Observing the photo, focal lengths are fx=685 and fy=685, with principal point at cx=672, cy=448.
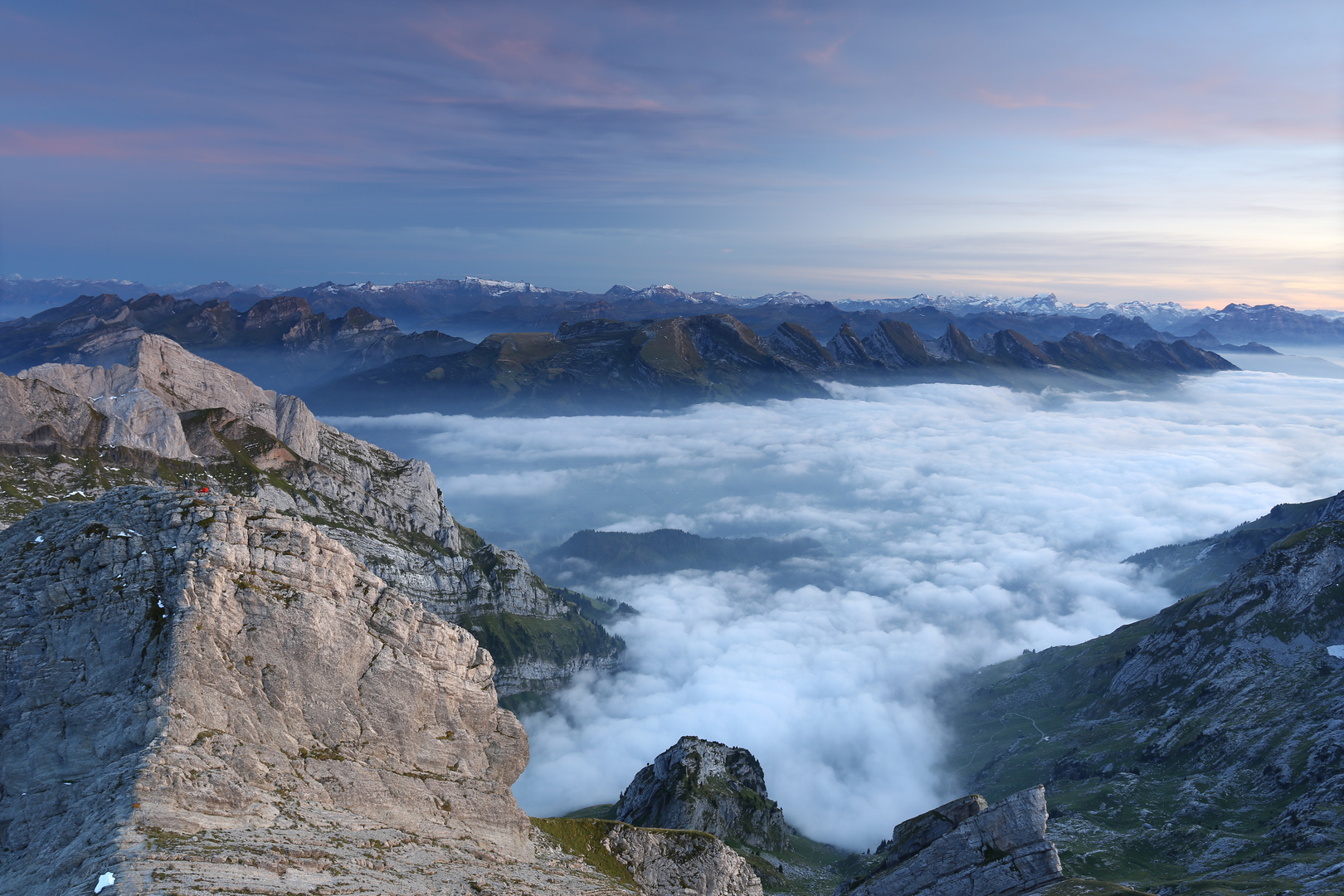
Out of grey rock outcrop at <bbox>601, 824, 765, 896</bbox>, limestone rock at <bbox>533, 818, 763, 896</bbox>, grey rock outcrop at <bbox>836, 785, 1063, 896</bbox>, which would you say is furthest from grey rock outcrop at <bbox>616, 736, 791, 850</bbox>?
grey rock outcrop at <bbox>836, 785, 1063, 896</bbox>

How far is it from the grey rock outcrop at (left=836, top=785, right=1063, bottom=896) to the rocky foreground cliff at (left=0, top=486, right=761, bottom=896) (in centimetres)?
3582

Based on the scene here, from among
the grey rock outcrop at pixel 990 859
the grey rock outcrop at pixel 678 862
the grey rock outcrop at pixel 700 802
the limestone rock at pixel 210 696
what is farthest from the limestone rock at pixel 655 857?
the grey rock outcrop at pixel 700 802

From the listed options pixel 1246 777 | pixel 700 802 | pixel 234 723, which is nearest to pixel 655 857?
pixel 234 723

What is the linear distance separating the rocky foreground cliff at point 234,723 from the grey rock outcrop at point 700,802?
372ft

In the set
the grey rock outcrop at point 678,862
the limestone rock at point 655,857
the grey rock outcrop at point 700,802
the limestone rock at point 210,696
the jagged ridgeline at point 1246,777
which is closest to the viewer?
the limestone rock at point 210,696

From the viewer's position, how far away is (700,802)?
178250 mm

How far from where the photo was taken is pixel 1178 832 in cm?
13512

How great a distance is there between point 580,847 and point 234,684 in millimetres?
41873

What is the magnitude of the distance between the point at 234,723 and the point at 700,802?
14769 cm

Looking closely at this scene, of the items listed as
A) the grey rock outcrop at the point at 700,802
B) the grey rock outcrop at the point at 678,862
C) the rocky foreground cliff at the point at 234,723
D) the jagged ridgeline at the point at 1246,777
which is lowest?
the grey rock outcrop at the point at 700,802

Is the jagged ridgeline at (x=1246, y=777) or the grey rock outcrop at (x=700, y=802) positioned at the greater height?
the jagged ridgeline at (x=1246, y=777)

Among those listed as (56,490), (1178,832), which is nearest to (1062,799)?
(1178,832)

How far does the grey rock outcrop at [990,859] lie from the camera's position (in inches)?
3073

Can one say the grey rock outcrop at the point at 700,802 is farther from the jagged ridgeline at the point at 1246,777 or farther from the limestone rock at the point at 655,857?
the limestone rock at the point at 655,857
